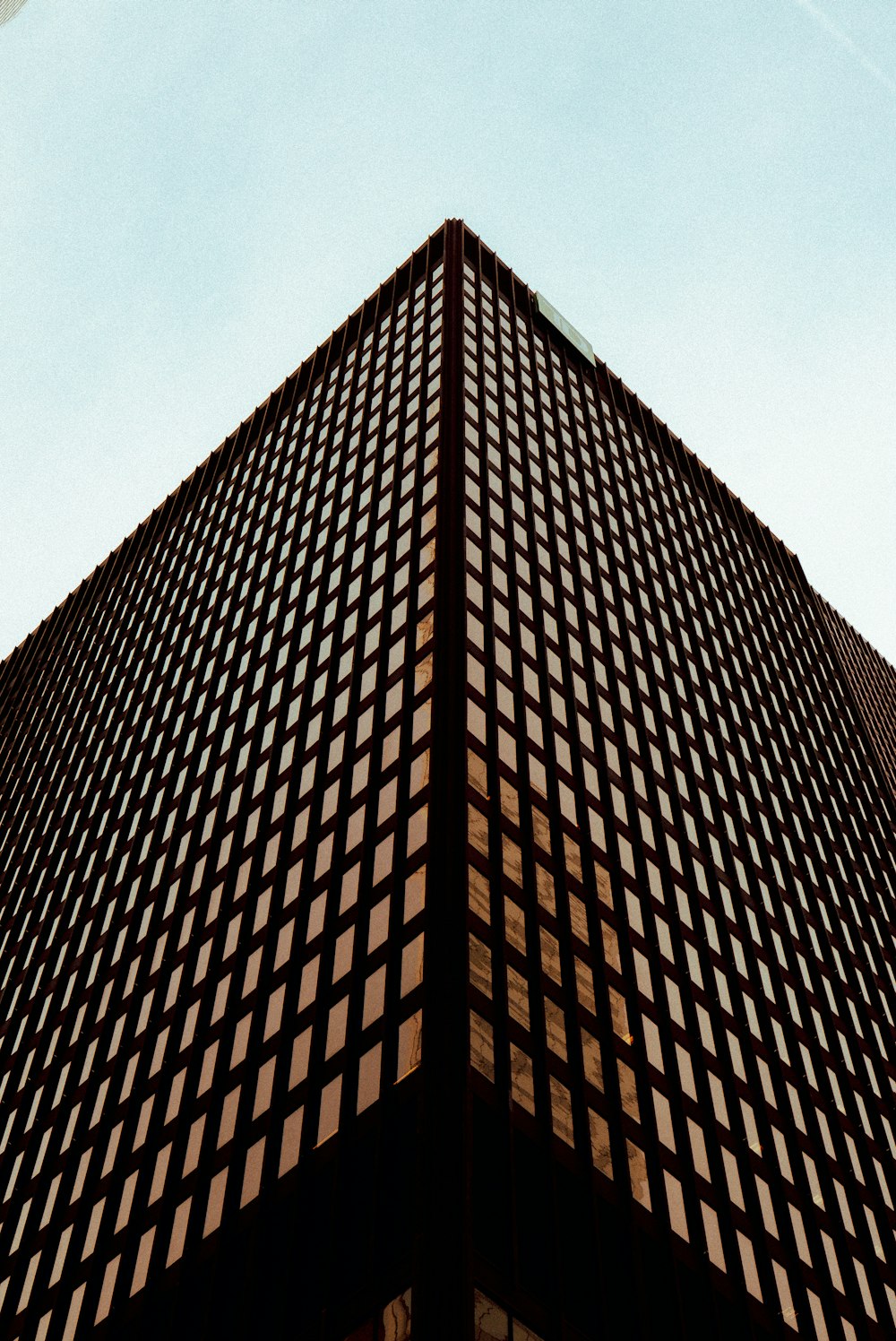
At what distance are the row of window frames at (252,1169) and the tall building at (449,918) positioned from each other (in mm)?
158

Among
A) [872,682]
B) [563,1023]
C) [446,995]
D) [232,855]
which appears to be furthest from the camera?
[872,682]

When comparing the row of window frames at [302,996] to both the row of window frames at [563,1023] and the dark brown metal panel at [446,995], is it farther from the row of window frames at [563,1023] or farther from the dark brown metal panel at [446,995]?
the row of window frames at [563,1023]

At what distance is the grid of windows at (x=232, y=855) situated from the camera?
43.3 meters

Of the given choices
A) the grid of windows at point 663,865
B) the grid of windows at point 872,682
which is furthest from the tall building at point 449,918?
the grid of windows at point 872,682

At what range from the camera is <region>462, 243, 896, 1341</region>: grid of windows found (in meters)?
42.8

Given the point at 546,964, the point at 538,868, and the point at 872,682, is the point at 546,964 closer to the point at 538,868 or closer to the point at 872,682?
the point at 538,868

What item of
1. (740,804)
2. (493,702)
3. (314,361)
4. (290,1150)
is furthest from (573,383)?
(290,1150)

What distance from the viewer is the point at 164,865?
62.7m

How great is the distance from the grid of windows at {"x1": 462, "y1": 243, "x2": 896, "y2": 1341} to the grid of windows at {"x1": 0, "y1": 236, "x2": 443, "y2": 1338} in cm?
350

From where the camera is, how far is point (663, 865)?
5666 centimetres

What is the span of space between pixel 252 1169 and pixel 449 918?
10.0 m

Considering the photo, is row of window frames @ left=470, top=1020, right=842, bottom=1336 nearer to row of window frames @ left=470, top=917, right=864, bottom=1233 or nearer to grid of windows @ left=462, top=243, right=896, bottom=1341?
grid of windows @ left=462, top=243, right=896, bottom=1341

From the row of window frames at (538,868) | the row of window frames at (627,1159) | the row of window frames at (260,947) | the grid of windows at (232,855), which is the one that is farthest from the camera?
the row of window frames at (538,868)

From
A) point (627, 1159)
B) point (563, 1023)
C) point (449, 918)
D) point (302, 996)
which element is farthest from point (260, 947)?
point (627, 1159)
